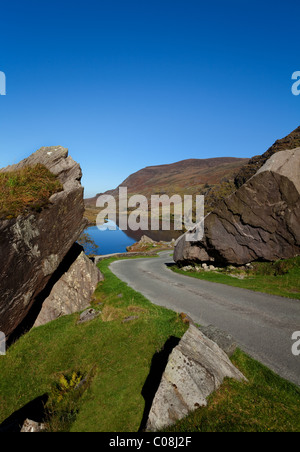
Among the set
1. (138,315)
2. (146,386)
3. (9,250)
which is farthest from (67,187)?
(146,386)

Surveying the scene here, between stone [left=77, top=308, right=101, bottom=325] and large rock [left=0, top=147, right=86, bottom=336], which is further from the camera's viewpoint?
stone [left=77, top=308, right=101, bottom=325]

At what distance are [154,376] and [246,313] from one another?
5.79m

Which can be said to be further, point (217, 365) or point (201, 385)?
point (217, 365)

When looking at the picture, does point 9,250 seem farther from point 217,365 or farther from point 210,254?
point 210,254

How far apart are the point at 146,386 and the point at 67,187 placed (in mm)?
11532

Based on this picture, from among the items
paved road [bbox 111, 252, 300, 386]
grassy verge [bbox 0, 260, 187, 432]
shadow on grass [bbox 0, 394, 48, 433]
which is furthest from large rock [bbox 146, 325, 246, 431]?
shadow on grass [bbox 0, 394, 48, 433]

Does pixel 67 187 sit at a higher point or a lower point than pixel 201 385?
higher

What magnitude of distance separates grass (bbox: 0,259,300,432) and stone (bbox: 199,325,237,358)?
0.99 ft

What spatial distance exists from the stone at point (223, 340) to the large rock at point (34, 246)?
26.9 feet

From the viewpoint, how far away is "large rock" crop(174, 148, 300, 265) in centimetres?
1623

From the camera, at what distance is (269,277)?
51.5 ft

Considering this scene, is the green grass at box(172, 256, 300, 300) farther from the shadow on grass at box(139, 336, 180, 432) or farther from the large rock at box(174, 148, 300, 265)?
the shadow on grass at box(139, 336, 180, 432)

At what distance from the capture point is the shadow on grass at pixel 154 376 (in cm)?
560
